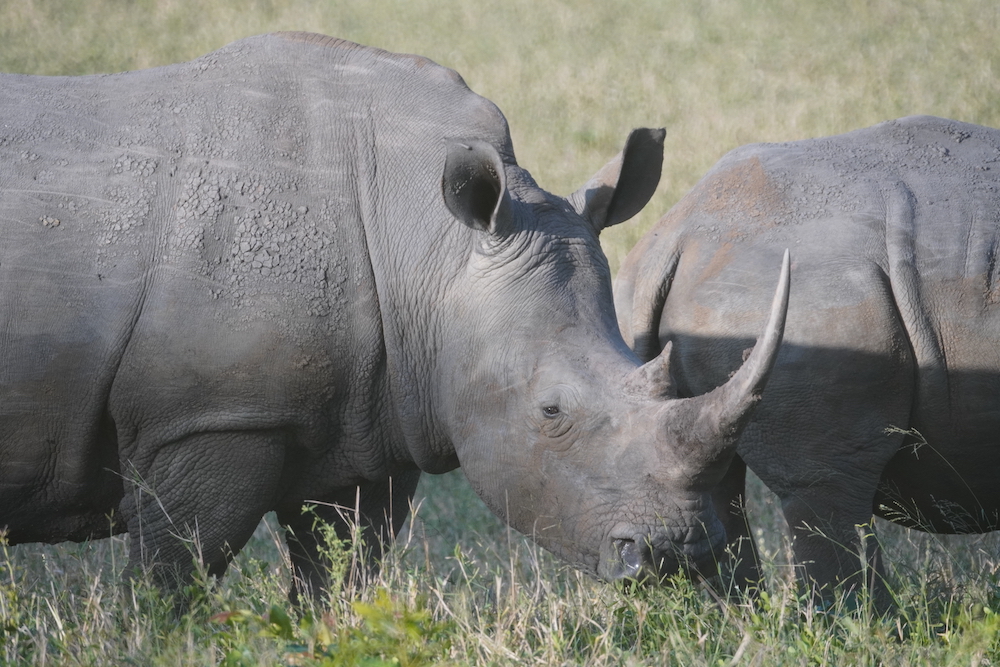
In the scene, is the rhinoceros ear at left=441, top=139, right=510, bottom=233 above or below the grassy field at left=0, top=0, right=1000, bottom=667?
below

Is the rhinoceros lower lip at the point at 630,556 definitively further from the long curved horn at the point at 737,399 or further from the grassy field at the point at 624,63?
the grassy field at the point at 624,63

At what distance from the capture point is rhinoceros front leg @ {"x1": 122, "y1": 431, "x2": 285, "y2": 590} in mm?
4441

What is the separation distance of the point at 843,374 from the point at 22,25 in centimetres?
1599

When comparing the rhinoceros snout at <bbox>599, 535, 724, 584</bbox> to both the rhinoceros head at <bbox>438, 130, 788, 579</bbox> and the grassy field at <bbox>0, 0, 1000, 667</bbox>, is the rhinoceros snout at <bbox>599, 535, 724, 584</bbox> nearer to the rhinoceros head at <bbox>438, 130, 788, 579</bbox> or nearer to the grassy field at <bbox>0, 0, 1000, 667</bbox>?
→ the rhinoceros head at <bbox>438, 130, 788, 579</bbox>

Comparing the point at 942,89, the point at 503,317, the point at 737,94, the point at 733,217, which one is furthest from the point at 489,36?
the point at 503,317

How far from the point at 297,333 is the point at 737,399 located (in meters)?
1.53

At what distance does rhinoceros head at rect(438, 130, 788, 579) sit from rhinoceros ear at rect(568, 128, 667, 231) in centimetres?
22

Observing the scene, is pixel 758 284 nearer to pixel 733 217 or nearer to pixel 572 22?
→ pixel 733 217

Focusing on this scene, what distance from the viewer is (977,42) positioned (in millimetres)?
17984

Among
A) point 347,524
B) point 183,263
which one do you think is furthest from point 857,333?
point 183,263

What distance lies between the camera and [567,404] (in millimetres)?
4430

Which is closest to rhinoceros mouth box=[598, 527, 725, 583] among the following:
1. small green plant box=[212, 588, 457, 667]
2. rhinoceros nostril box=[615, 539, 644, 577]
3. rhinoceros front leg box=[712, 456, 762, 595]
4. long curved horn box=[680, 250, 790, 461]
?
rhinoceros nostril box=[615, 539, 644, 577]

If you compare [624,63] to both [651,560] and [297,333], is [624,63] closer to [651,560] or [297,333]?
[297,333]

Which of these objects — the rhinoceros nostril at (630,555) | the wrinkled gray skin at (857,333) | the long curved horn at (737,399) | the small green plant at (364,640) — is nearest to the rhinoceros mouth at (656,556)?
the rhinoceros nostril at (630,555)
